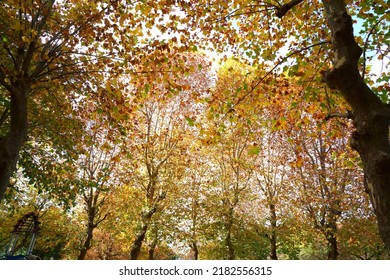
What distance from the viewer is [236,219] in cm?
2020

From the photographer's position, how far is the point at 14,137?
6527 mm

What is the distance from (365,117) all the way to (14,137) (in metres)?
7.21

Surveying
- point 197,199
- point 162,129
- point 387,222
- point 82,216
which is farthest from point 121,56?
point 82,216

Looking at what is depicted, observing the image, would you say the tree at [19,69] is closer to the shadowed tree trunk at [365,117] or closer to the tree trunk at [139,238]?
the shadowed tree trunk at [365,117]

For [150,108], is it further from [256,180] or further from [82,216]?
[82,216]

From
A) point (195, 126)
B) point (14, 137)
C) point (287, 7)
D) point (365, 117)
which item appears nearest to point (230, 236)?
point (195, 126)

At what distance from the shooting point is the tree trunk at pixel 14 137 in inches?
246

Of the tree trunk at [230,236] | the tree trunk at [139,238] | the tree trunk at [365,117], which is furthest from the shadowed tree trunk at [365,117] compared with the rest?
the tree trunk at [230,236]

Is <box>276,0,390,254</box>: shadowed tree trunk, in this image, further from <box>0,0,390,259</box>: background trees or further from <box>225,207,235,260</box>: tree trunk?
<box>225,207,235,260</box>: tree trunk

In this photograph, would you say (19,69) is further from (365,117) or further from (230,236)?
(230,236)

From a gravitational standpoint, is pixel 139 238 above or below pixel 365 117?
below

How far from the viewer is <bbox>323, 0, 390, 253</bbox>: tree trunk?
402 centimetres

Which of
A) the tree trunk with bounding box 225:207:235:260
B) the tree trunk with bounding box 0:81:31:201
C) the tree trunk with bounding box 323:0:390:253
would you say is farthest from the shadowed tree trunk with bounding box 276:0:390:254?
the tree trunk with bounding box 225:207:235:260

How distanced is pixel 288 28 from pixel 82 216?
79.2 feet
